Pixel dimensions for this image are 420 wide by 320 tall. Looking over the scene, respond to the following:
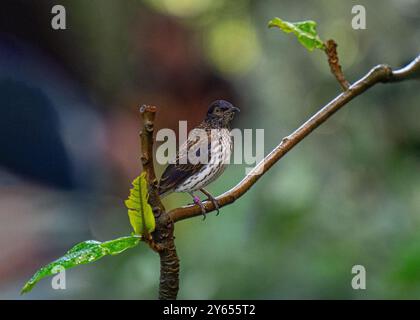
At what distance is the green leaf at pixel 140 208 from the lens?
3.37 feet

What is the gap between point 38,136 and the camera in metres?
4.61

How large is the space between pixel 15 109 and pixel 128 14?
108 cm

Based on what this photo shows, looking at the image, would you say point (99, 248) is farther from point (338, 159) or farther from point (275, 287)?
point (338, 159)

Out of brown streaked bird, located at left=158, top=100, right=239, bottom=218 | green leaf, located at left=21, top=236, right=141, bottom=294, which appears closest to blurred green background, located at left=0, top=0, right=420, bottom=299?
brown streaked bird, located at left=158, top=100, right=239, bottom=218

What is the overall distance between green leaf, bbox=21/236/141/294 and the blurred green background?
4.55 ft

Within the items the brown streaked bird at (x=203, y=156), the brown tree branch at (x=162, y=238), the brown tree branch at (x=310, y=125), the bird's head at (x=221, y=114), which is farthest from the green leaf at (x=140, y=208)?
the bird's head at (x=221, y=114)

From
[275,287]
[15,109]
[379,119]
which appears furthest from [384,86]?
[15,109]

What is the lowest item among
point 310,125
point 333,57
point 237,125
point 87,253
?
point 87,253

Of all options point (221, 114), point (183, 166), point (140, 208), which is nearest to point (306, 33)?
point (140, 208)

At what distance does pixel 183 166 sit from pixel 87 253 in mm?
881

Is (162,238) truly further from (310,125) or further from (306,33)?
(306,33)

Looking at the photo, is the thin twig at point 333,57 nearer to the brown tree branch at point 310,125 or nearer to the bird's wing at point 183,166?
the brown tree branch at point 310,125

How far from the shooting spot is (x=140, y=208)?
3.48 feet

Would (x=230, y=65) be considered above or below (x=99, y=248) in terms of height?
above
